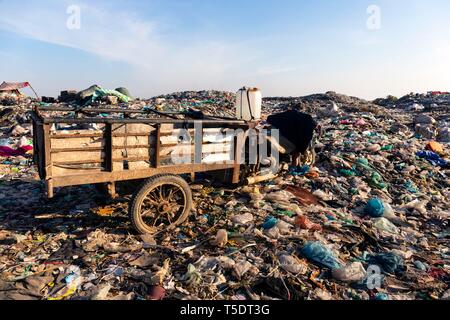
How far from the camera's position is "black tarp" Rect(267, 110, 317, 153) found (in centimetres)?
550

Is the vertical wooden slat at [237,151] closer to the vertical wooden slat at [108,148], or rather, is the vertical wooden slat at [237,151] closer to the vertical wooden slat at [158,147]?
the vertical wooden slat at [158,147]

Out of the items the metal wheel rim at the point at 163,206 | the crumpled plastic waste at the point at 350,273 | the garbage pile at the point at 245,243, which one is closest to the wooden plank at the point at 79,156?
the metal wheel rim at the point at 163,206

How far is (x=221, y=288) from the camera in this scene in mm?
3037

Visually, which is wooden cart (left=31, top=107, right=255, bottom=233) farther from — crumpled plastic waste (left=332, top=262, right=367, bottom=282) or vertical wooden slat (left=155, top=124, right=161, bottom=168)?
crumpled plastic waste (left=332, top=262, right=367, bottom=282)

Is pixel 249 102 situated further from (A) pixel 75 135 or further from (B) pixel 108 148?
(A) pixel 75 135

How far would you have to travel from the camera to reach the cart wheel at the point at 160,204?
368 cm

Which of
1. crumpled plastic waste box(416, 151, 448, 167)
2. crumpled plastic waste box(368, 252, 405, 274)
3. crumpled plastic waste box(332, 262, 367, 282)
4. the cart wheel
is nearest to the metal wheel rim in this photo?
the cart wheel

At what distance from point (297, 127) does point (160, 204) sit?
2967 millimetres

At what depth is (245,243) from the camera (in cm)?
382

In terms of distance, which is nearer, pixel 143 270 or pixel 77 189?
pixel 143 270

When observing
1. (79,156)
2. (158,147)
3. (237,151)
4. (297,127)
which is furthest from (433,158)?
(79,156)
